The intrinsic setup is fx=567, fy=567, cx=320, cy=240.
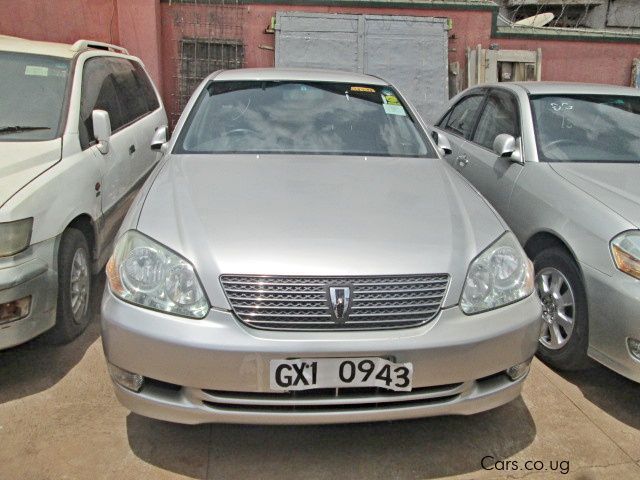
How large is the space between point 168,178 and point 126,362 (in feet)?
3.45

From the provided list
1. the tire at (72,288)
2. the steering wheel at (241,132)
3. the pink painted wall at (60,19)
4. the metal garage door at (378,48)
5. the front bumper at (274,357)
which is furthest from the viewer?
the metal garage door at (378,48)

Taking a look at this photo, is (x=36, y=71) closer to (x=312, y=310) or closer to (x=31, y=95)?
(x=31, y=95)

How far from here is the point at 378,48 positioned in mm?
8430

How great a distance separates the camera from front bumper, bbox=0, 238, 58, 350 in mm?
2662

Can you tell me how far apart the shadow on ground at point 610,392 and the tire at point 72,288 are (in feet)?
9.09

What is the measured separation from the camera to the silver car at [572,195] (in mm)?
2773

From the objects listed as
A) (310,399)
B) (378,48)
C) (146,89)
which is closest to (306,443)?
(310,399)

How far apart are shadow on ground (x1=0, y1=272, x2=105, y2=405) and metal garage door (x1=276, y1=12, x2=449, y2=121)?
604cm

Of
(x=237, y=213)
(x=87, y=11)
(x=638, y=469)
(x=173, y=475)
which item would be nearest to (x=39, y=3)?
(x=87, y=11)

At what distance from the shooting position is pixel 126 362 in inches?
84.7

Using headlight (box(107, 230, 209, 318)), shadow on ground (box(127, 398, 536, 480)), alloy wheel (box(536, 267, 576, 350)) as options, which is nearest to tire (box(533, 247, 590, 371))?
alloy wheel (box(536, 267, 576, 350))

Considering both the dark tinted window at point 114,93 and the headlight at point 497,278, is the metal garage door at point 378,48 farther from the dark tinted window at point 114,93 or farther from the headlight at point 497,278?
the headlight at point 497,278

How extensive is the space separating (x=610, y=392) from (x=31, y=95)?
3.85m

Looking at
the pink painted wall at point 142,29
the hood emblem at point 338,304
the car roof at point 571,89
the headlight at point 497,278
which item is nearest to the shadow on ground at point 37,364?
the hood emblem at point 338,304
